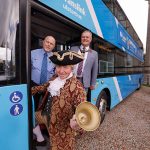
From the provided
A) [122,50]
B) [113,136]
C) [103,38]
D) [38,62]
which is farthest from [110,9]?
[38,62]

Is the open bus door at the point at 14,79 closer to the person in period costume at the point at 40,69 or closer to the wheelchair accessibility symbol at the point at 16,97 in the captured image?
the wheelchair accessibility symbol at the point at 16,97

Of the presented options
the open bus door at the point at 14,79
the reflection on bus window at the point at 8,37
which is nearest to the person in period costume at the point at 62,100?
the open bus door at the point at 14,79

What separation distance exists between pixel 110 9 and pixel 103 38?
104 centimetres

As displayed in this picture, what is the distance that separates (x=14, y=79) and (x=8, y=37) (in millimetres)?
419

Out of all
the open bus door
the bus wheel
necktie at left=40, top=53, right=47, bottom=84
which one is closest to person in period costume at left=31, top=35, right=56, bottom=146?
necktie at left=40, top=53, right=47, bottom=84

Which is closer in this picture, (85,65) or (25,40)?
(25,40)

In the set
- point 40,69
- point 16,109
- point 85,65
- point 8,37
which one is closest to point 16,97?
point 16,109

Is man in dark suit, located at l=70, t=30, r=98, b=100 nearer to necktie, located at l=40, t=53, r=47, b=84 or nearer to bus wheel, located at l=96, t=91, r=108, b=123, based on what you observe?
necktie, located at l=40, t=53, r=47, b=84

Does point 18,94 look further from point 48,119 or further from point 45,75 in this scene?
point 45,75

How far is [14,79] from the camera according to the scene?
266cm

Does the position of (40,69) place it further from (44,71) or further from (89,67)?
(89,67)

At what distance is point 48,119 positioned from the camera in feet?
9.08

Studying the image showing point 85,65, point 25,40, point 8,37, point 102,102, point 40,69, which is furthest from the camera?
point 102,102

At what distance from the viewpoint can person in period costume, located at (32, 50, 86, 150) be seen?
8.25 feet
